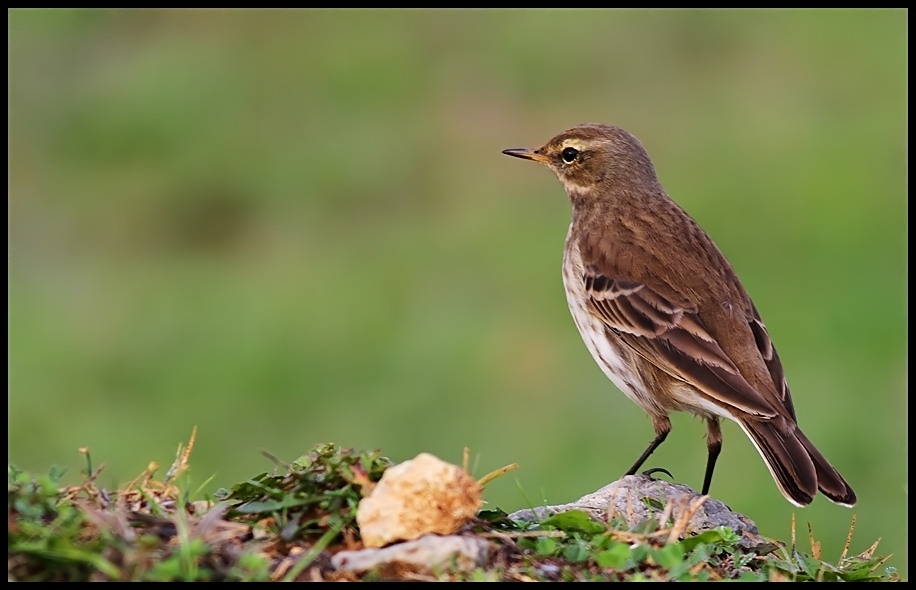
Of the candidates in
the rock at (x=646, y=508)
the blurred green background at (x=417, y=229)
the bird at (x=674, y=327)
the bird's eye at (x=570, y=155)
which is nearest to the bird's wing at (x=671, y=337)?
the bird at (x=674, y=327)

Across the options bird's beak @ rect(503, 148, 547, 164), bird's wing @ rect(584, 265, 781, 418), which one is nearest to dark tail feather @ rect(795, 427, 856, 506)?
bird's wing @ rect(584, 265, 781, 418)

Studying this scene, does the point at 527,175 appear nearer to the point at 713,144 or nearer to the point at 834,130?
the point at 713,144

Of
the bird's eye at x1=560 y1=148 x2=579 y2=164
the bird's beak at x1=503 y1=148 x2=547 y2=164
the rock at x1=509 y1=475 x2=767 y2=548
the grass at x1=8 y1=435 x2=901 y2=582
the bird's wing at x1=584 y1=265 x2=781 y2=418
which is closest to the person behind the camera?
the grass at x1=8 y1=435 x2=901 y2=582

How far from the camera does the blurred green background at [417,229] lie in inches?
500

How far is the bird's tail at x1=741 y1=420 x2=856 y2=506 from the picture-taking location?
21.5 feet

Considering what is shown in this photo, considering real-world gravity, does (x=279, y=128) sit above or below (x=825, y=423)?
above

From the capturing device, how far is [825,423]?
12516 mm

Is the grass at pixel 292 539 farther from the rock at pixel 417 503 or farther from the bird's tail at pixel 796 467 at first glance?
the bird's tail at pixel 796 467

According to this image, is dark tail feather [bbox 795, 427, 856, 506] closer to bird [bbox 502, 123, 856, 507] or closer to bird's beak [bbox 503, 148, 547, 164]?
bird [bbox 502, 123, 856, 507]

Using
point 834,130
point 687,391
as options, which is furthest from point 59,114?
point 687,391

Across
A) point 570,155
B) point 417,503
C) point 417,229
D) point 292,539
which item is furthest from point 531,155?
point 417,229

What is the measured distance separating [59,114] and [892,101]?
10.4 metres

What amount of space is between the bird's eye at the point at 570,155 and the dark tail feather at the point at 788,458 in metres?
2.37

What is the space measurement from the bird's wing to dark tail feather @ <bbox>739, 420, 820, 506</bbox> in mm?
84
